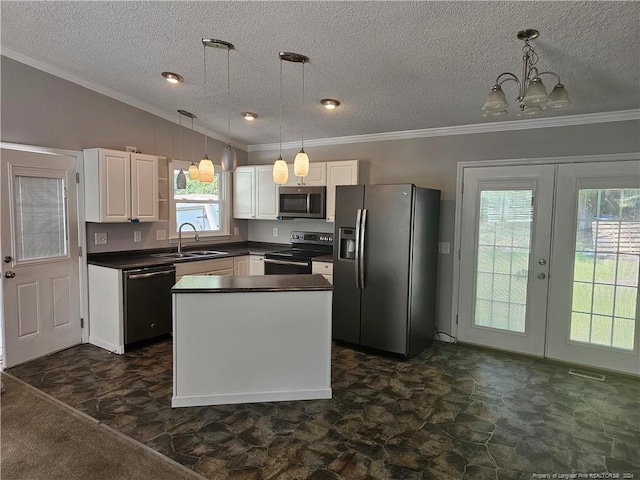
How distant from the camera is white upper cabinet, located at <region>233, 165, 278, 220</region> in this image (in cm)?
529

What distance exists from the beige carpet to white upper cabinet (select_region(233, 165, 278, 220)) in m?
3.18

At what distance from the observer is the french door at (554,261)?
3.50 m

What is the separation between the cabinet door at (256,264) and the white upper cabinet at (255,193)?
56cm

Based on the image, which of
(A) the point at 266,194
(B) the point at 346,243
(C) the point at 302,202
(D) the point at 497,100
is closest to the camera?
(D) the point at 497,100

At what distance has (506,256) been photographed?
4.04 metres

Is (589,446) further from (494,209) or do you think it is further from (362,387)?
(494,209)

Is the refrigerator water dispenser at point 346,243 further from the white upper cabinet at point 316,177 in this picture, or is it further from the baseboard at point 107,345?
the baseboard at point 107,345

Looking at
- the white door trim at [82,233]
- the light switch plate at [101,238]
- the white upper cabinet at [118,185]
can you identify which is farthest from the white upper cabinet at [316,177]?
the white door trim at [82,233]

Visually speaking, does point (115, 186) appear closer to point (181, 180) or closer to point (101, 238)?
point (101, 238)

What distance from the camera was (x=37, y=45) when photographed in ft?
10.9

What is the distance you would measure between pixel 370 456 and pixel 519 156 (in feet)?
10.3

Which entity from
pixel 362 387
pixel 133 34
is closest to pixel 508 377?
pixel 362 387

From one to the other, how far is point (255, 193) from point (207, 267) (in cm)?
131

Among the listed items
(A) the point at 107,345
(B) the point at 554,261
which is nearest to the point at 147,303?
(A) the point at 107,345
